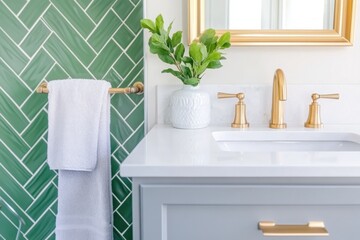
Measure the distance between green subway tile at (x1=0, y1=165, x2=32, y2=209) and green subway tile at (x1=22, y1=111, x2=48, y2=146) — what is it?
18cm

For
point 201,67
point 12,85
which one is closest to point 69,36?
→ point 12,85

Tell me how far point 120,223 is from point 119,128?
1.39 feet

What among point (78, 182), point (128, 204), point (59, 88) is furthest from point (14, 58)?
point (128, 204)

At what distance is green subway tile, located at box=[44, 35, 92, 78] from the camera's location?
143 centimetres

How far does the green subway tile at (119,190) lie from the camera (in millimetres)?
1482

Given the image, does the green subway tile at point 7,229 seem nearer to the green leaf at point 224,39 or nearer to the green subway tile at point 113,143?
the green subway tile at point 113,143

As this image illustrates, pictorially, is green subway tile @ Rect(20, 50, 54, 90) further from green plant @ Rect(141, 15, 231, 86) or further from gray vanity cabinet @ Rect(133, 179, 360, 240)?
gray vanity cabinet @ Rect(133, 179, 360, 240)

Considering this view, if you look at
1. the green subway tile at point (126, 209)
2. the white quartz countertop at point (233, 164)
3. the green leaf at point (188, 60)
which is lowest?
the green subway tile at point (126, 209)

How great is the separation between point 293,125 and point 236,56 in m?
0.33

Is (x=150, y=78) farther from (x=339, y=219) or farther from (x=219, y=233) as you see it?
(x=339, y=219)

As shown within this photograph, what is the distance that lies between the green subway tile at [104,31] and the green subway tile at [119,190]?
57 centimetres

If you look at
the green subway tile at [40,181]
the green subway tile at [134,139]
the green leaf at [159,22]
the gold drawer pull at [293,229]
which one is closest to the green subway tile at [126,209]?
the green subway tile at [134,139]

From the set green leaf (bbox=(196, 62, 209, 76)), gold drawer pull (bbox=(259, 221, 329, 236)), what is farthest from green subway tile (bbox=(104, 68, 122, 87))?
gold drawer pull (bbox=(259, 221, 329, 236))

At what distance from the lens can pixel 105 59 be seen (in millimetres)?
1428
